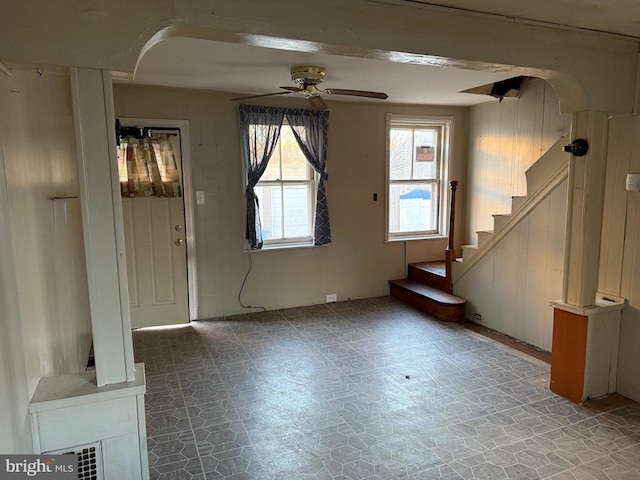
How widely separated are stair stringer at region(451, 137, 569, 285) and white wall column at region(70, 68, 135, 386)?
3397 millimetres

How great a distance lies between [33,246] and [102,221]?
1.44 feet

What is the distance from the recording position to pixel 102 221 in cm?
165

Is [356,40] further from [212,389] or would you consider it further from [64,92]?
[212,389]

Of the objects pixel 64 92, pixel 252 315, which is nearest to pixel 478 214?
pixel 252 315

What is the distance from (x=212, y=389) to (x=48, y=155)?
1900 mm

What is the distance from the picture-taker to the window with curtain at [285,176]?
4.59 meters

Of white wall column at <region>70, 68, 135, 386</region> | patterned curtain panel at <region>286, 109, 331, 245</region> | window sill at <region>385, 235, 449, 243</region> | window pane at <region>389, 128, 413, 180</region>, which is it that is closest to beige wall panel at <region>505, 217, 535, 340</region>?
window sill at <region>385, 235, 449, 243</region>

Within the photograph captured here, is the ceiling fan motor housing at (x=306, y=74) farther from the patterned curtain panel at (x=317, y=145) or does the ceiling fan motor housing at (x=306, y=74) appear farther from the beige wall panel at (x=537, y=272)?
the beige wall panel at (x=537, y=272)

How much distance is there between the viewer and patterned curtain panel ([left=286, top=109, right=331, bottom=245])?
477 cm

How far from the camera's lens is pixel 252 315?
189 inches

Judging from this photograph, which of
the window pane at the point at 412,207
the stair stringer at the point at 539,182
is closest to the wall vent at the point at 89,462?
the stair stringer at the point at 539,182

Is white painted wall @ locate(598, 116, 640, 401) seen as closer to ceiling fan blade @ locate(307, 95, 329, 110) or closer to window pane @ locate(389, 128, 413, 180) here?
ceiling fan blade @ locate(307, 95, 329, 110)

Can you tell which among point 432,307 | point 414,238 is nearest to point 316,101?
point 432,307

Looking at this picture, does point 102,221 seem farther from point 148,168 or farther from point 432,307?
point 432,307
